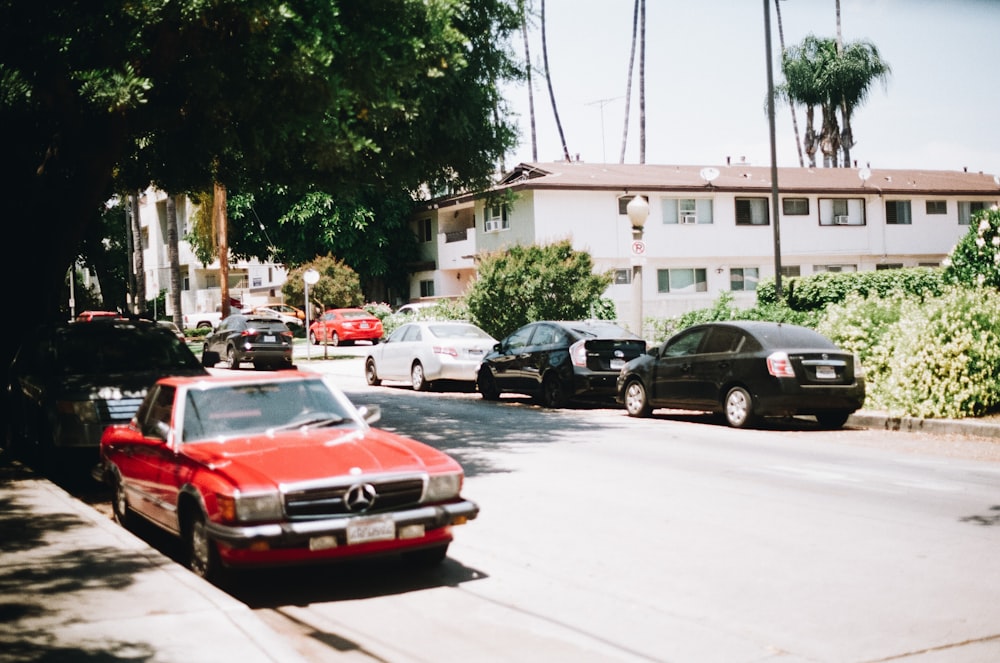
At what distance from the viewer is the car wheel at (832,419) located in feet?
51.5

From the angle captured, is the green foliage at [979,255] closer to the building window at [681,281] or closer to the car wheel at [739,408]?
the car wheel at [739,408]

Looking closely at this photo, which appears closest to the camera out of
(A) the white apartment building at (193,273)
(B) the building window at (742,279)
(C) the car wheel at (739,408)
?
(C) the car wheel at (739,408)

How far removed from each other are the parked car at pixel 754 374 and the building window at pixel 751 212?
30.2 meters

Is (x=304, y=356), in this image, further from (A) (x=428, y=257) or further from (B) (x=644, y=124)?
(B) (x=644, y=124)

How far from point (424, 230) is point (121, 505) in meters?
46.2

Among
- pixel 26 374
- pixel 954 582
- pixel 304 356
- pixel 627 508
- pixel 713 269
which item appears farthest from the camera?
pixel 713 269

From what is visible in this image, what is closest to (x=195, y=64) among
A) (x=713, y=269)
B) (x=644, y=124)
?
(x=713, y=269)

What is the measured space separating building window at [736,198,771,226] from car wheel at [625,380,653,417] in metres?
29.7

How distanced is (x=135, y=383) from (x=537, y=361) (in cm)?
938

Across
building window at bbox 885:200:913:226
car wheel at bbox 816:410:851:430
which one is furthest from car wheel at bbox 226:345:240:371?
building window at bbox 885:200:913:226

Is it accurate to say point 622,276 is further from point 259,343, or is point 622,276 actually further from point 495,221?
point 259,343

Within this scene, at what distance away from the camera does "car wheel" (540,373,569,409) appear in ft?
63.1

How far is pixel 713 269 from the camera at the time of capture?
45969mm

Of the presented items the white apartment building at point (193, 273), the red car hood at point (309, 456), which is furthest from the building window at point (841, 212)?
the red car hood at point (309, 456)
